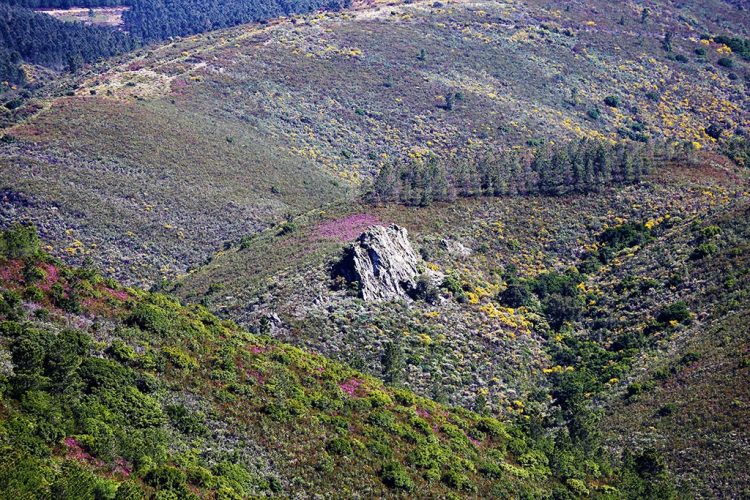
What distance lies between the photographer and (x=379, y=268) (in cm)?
6662

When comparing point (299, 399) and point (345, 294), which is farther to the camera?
point (345, 294)

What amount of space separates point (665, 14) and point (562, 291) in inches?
5386

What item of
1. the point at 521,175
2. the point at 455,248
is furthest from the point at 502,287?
the point at 521,175

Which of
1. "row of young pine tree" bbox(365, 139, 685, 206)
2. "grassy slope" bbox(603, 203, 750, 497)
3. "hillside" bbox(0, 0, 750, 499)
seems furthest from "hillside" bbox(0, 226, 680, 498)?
"row of young pine tree" bbox(365, 139, 685, 206)

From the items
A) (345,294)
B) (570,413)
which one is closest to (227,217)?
(345,294)

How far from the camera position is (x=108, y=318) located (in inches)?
1453

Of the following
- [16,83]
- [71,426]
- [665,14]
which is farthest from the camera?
[665,14]

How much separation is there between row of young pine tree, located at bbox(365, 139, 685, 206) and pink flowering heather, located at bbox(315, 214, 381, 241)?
564 centimetres

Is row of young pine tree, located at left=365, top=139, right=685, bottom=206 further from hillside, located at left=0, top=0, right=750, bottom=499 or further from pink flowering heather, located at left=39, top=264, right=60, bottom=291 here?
pink flowering heather, located at left=39, top=264, right=60, bottom=291

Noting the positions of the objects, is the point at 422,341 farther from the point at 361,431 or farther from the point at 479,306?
the point at 361,431

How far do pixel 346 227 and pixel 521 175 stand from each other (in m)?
28.0

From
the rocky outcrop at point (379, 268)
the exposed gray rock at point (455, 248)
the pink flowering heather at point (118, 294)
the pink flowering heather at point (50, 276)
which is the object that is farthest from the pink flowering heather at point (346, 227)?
the pink flowering heather at point (50, 276)

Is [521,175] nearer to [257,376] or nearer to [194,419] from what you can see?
[257,376]

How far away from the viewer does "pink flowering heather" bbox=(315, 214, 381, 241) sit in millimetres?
78438
